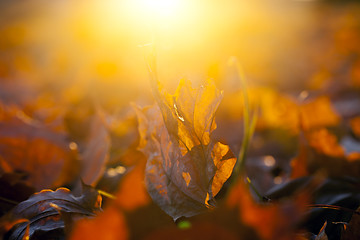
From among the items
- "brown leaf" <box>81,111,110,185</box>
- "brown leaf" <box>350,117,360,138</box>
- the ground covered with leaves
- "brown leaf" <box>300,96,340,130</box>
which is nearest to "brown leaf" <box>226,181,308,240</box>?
the ground covered with leaves

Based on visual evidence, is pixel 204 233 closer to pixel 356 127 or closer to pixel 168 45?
pixel 168 45

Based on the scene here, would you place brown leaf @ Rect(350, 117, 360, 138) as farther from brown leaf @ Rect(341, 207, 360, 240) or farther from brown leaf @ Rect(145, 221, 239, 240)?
brown leaf @ Rect(145, 221, 239, 240)

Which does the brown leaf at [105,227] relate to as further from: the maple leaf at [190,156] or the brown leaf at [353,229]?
the brown leaf at [353,229]

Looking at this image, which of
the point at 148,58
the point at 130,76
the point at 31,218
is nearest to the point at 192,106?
the point at 148,58

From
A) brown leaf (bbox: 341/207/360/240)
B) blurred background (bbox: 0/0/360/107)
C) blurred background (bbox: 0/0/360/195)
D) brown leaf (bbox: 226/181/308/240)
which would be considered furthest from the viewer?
blurred background (bbox: 0/0/360/107)

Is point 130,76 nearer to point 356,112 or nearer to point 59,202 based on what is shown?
point 356,112
